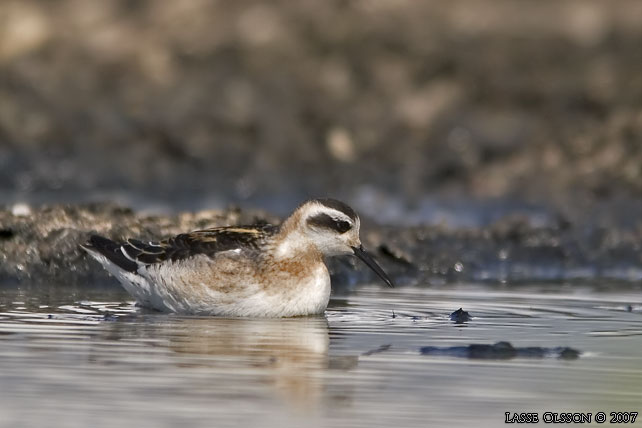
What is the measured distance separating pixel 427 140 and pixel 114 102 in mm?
5260

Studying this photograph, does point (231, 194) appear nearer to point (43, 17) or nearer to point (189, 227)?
point (43, 17)

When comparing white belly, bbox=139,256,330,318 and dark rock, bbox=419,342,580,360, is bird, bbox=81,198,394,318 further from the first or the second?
dark rock, bbox=419,342,580,360

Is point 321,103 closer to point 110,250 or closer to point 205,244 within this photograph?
point 110,250

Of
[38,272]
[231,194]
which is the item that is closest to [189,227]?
[38,272]

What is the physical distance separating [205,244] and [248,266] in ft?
1.62

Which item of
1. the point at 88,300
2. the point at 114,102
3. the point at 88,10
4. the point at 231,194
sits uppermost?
the point at 88,10

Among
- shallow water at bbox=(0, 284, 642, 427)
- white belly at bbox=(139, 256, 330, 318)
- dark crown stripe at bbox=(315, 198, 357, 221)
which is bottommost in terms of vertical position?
shallow water at bbox=(0, 284, 642, 427)

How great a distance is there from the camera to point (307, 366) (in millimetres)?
10492

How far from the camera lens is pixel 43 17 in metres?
27.5

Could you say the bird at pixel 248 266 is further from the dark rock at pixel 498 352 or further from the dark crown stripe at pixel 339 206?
the dark rock at pixel 498 352

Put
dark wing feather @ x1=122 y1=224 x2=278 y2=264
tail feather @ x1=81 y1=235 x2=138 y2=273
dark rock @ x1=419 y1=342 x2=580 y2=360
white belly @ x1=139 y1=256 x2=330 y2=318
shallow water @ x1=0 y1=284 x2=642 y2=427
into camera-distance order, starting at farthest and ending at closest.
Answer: tail feather @ x1=81 y1=235 x2=138 y2=273
dark wing feather @ x1=122 y1=224 x2=278 y2=264
white belly @ x1=139 y1=256 x2=330 y2=318
dark rock @ x1=419 y1=342 x2=580 y2=360
shallow water @ x1=0 y1=284 x2=642 y2=427

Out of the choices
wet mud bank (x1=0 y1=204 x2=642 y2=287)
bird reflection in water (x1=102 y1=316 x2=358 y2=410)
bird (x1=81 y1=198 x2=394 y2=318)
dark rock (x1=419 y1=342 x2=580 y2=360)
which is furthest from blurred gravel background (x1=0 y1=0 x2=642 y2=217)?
dark rock (x1=419 y1=342 x2=580 y2=360)

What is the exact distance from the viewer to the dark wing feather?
13883mm

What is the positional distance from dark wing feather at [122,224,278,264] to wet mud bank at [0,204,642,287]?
1.93m
